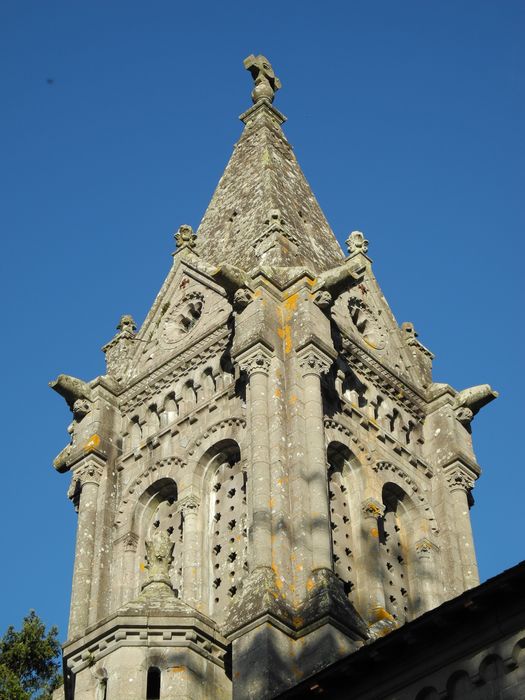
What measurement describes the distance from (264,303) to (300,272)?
4.01 ft

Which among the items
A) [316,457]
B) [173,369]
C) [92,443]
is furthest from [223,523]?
[173,369]

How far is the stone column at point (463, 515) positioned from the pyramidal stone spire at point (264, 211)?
199 inches

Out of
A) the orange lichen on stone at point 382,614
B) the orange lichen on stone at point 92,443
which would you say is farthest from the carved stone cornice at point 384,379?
the orange lichen on stone at point 382,614

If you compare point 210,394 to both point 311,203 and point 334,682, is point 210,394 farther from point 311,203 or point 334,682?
point 334,682

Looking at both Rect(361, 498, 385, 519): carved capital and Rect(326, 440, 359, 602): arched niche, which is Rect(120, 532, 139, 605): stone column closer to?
Rect(326, 440, 359, 602): arched niche

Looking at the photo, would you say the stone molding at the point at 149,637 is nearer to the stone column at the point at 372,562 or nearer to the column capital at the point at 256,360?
the stone column at the point at 372,562

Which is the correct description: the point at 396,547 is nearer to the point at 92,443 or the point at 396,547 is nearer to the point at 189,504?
the point at 189,504

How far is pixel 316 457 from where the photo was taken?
3269 centimetres

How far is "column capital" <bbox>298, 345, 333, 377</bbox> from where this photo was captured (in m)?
34.3

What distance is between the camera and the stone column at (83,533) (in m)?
34.5

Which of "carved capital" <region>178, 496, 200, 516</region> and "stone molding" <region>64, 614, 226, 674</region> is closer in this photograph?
"stone molding" <region>64, 614, 226, 674</region>

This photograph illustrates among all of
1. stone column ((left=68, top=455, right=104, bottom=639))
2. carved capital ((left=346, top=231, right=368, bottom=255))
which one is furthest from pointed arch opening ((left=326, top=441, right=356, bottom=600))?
carved capital ((left=346, top=231, right=368, bottom=255))

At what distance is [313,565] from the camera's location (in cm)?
3095

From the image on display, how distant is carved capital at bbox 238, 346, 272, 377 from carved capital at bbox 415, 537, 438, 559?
4.80 m
